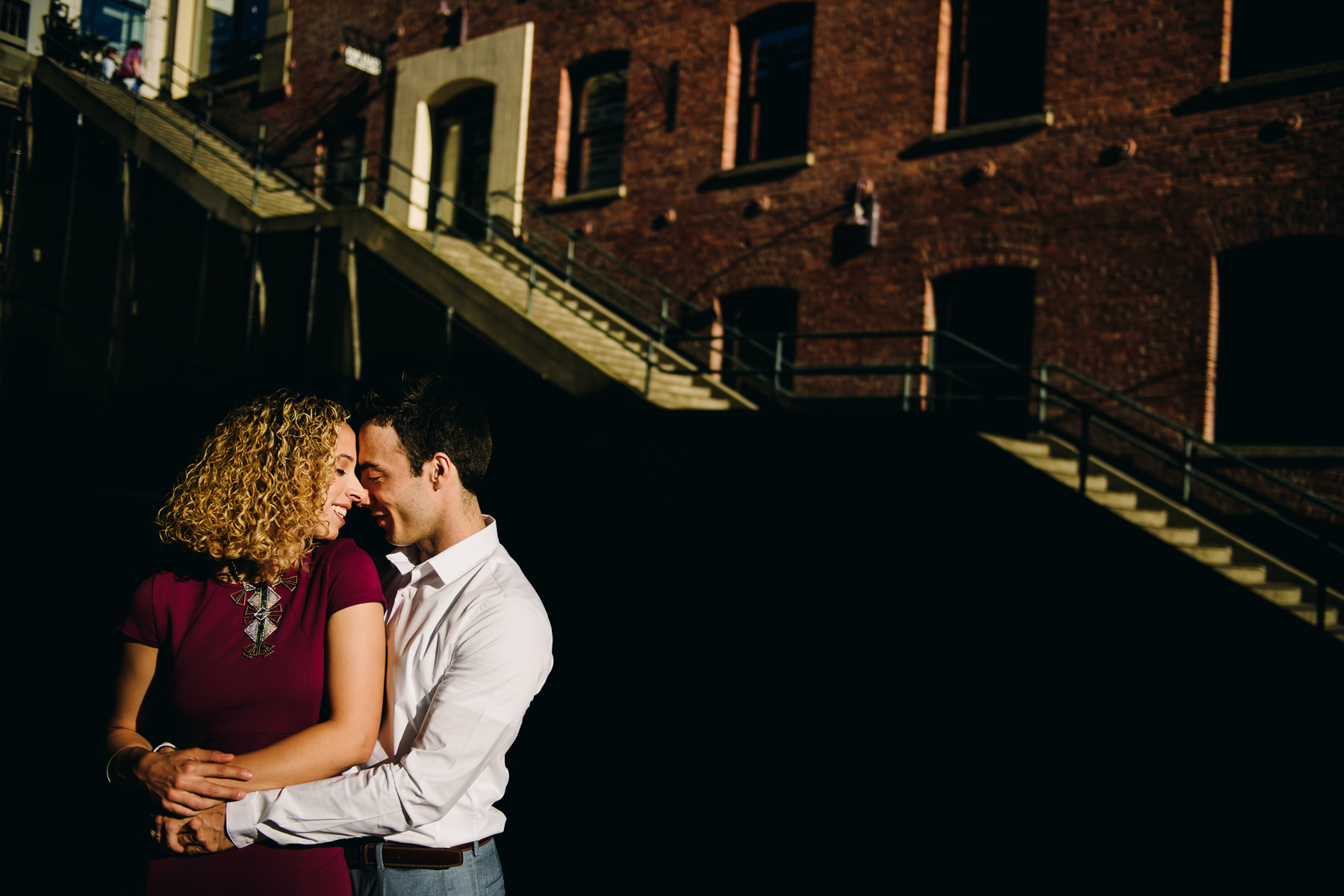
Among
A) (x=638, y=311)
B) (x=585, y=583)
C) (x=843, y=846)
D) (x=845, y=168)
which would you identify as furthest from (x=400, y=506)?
(x=638, y=311)

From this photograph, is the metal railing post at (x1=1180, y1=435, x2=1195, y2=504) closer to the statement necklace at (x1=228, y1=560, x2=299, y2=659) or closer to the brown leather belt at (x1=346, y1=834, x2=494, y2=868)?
the brown leather belt at (x1=346, y1=834, x2=494, y2=868)

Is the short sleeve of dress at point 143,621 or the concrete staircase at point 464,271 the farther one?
the concrete staircase at point 464,271

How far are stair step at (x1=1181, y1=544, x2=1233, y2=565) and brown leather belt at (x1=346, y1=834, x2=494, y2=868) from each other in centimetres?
766

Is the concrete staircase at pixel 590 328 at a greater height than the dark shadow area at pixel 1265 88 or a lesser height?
lesser

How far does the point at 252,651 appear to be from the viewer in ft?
7.28

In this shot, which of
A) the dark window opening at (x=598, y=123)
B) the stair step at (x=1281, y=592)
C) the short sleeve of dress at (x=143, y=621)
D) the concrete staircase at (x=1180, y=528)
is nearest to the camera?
the short sleeve of dress at (x=143, y=621)

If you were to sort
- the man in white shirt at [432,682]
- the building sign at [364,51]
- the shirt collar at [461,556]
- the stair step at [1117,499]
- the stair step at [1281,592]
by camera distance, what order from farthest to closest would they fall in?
the building sign at [364,51] < the stair step at [1117,499] < the stair step at [1281,592] < the shirt collar at [461,556] < the man in white shirt at [432,682]

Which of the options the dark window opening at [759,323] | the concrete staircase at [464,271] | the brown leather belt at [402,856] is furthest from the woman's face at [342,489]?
the dark window opening at [759,323]

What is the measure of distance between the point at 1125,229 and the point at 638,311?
6.59 m

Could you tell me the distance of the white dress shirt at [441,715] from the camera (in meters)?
2.12

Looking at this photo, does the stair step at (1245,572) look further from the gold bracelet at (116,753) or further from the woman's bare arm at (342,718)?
the gold bracelet at (116,753)

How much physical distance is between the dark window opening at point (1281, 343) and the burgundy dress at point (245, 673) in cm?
1036

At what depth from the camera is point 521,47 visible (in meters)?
15.9

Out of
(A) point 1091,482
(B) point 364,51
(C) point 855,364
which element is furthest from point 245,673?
(B) point 364,51
